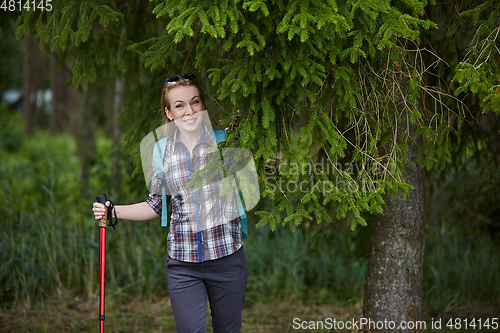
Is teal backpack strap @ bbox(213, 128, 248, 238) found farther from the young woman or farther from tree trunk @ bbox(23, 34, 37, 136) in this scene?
tree trunk @ bbox(23, 34, 37, 136)

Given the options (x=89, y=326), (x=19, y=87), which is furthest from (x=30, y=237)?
(x=19, y=87)

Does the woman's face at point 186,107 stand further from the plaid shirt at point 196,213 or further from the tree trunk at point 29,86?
the tree trunk at point 29,86

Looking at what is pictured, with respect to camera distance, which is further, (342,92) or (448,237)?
(448,237)

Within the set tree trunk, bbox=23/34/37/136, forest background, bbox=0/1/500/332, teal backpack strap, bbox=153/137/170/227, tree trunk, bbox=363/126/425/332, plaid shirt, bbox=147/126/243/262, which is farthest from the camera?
tree trunk, bbox=23/34/37/136

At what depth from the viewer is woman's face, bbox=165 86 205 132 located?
97.3 inches

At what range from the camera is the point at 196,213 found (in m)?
2.45

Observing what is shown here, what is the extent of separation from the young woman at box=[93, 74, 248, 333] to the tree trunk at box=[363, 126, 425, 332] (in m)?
1.32

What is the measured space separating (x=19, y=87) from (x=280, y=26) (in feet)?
100

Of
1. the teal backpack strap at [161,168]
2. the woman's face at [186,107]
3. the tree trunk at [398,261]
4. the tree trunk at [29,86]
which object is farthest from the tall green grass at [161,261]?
the tree trunk at [29,86]

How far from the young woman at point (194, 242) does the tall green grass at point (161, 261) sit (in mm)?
1950

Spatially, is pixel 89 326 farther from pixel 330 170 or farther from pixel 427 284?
pixel 427 284

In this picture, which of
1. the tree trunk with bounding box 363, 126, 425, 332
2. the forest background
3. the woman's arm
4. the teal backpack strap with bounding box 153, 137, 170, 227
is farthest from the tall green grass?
the teal backpack strap with bounding box 153, 137, 170, 227

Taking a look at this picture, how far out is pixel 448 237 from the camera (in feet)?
18.1

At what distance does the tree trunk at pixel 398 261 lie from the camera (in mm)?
3270
